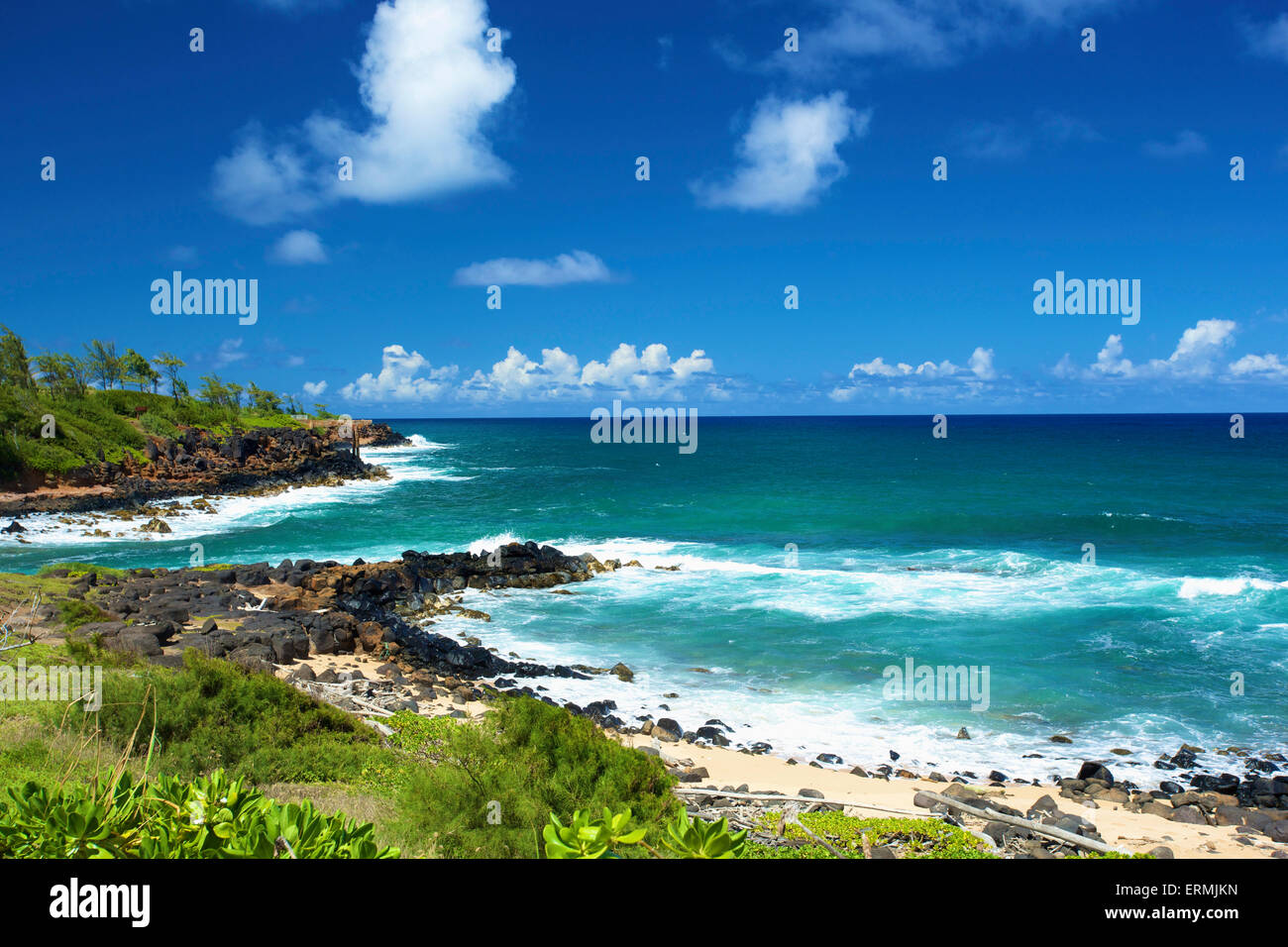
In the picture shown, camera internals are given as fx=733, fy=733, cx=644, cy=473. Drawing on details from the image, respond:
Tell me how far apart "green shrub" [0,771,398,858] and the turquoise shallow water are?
1111 cm

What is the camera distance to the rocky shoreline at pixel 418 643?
11.4m

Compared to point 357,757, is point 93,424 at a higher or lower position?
higher

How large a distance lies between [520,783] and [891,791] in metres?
6.12

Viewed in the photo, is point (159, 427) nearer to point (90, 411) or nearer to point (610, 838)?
point (90, 411)

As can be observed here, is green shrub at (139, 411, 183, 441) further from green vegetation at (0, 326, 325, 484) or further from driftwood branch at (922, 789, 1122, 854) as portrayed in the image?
driftwood branch at (922, 789, 1122, 854)

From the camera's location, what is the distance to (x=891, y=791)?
1073 centimetres

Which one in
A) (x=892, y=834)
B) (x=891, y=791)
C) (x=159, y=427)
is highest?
(x=159, y=427)

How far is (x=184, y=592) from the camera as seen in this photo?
813 inches

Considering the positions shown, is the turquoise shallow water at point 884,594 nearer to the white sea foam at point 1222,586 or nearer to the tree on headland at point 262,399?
the white sea foam at point 1222,586

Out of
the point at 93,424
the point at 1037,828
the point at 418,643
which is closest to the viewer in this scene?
the point at 1037,828

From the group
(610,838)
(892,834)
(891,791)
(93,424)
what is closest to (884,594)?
(891,791)

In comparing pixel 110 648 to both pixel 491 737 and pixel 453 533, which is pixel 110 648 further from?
pixel 453 533

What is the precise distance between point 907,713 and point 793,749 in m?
3.07
